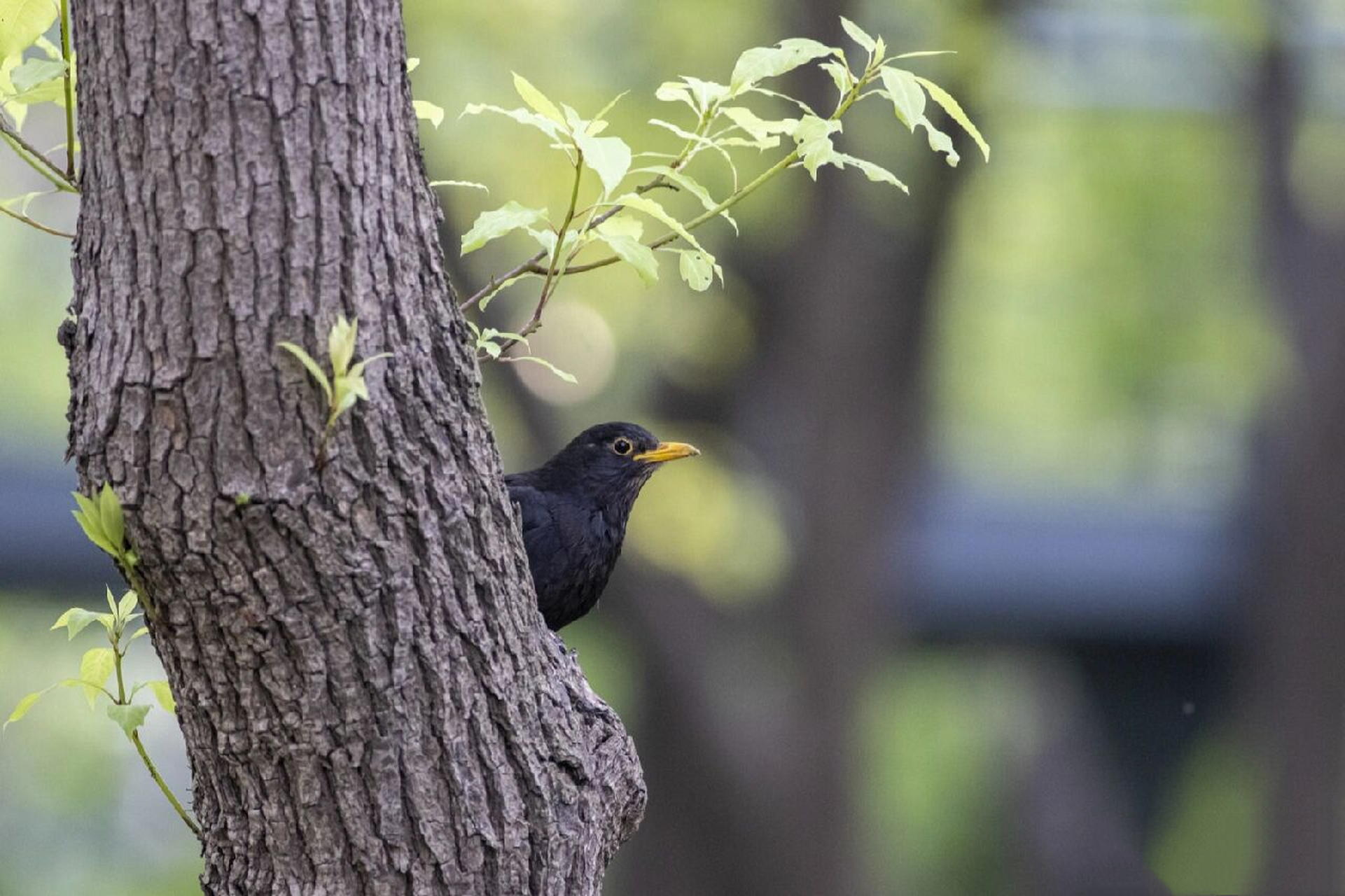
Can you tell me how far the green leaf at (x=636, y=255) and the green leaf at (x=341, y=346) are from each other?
41 centimetres

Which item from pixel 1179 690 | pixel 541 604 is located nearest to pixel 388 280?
pixel 541 604

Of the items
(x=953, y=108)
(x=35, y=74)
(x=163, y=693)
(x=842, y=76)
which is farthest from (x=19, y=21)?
(x=953, y=108)

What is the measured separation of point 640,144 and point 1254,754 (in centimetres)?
478

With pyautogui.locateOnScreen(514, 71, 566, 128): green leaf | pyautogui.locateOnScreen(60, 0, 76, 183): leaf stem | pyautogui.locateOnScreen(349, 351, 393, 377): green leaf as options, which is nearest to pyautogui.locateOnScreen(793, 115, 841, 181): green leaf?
pyautogui.locateOnScreen(514, 71, 566, 128): green leaf

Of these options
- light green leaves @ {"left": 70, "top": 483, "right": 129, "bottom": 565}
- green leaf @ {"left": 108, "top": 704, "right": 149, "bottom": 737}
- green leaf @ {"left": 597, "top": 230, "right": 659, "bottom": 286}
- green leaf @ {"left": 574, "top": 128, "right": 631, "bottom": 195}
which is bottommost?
green leaf @ {"left": 108, "top": 704, "right": 149, "bottom": 737}

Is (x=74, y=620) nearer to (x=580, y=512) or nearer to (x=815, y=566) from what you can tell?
(x=580, y=512)

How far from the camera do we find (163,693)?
253 centimetres

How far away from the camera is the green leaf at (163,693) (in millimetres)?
2486

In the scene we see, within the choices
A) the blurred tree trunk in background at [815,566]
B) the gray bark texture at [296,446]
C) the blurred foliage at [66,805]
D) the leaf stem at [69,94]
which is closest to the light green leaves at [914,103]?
the gray bark texture at [296,446]

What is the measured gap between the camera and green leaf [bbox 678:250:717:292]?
2.29 metres

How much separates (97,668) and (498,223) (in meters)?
0.96

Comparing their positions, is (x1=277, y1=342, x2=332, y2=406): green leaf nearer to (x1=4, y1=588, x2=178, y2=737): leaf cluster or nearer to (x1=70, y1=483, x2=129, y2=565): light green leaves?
(x1=70, y1=483, x2=129, y2=565): light green leaves

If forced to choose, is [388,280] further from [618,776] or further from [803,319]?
[803,319]

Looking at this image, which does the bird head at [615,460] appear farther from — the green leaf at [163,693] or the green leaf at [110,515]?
the green leaf at [110,515]
